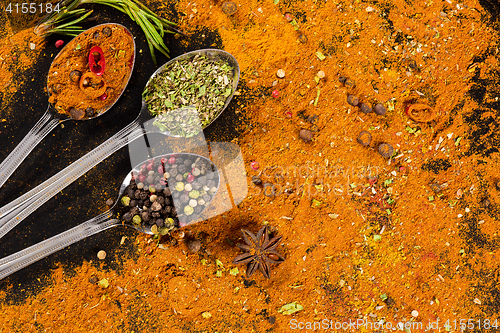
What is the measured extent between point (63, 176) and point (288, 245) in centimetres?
278

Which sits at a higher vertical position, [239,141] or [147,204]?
[239,141]

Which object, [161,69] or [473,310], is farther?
[473,310]

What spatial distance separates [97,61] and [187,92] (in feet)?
3.58

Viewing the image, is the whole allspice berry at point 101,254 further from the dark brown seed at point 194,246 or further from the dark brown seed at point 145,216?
the dark brown seed at point 194,246

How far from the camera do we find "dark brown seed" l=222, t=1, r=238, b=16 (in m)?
3.65

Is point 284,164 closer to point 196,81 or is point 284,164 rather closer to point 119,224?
point 196,81

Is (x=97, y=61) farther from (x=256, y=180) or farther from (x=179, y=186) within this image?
(x=256, y=180)

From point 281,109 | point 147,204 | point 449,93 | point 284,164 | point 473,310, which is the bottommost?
point 473,310

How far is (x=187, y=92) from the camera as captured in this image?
3.50 metres

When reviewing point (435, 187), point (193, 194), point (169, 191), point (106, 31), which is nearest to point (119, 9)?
point (106, 31)

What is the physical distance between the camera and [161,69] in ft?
11.6

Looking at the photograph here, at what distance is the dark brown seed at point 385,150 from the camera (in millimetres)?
3556

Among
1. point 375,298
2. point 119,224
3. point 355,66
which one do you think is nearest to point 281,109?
point 355,66

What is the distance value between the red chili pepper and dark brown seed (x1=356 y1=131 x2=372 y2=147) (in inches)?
122
